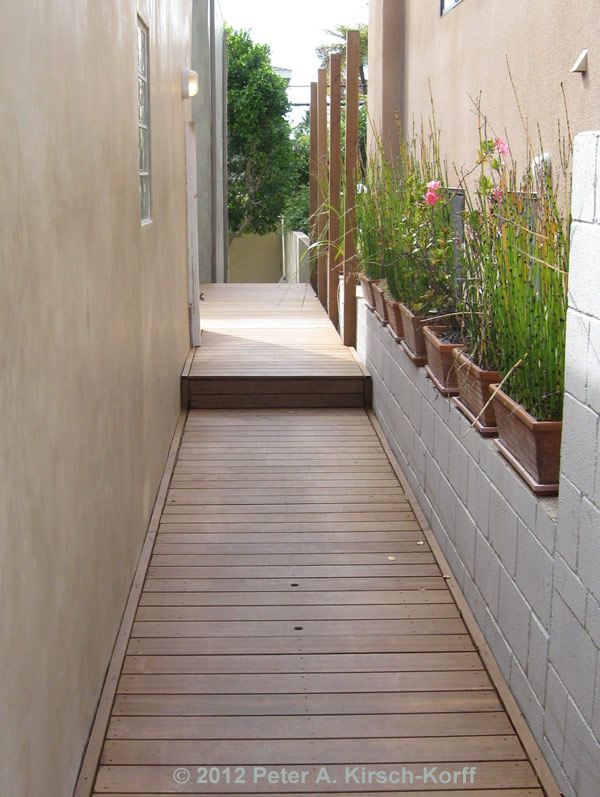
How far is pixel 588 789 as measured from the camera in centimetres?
218

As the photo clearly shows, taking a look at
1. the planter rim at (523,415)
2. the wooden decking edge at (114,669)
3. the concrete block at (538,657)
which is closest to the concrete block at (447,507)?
the planter rim at (523,415)

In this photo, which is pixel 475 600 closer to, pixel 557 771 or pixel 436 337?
pixel 557 771

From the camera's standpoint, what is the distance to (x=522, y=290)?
9.64 ft

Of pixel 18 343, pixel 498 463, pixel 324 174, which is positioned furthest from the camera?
pixel 324 174

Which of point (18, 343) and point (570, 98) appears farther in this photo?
point (570, 98)

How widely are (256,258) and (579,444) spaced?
17799 mm

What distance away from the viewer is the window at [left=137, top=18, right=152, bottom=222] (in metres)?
4.51

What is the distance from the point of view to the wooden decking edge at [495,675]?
249cm

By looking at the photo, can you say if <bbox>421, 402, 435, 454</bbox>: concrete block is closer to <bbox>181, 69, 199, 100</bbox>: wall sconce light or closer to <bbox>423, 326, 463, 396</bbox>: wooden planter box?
<bbox>423, 326, 463, 396</bbox>: wooden planter box

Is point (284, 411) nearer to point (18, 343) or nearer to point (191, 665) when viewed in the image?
point (191, 665)

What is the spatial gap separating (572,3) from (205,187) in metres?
7.73

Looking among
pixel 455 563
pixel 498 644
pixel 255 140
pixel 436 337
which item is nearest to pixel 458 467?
pixel 455 563

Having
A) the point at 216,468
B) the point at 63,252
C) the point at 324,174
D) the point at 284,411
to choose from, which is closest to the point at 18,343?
the point at 63,252

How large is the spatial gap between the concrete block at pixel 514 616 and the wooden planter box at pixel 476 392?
1.61 feet
